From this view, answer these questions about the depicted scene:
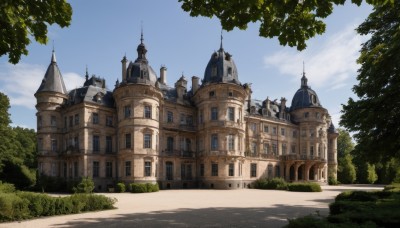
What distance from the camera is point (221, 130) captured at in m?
42.3

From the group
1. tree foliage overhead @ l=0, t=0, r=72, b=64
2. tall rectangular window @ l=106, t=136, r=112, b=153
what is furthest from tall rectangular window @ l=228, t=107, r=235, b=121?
tree foliage overhead @ l=0, t=0, r=72, b=64

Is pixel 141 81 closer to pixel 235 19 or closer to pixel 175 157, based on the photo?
pixel 175 157

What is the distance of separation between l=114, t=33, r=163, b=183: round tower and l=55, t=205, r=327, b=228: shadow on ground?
67.0 feet

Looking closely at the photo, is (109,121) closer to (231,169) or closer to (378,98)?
(231,169)

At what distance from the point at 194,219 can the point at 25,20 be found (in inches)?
464

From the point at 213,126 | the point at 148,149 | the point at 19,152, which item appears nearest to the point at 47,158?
the point at 19,152

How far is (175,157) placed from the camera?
43.6 meters

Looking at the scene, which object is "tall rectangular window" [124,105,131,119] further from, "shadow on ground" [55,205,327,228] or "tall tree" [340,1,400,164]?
"tall tree" [340,1,400,164]

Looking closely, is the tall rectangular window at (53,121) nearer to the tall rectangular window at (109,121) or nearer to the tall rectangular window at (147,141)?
the tall rectangular window at (109,121)

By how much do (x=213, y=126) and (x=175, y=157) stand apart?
21.2ft

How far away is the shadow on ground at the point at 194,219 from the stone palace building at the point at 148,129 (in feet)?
70.3

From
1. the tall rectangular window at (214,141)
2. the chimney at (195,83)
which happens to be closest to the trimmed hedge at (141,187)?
the tall rectangular window at (214,141)

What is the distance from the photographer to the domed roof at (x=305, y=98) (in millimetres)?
56750

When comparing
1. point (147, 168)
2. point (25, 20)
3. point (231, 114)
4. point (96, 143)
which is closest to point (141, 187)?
point (147, 168)
